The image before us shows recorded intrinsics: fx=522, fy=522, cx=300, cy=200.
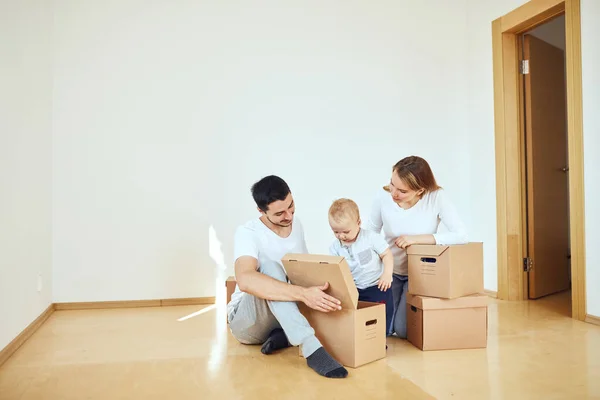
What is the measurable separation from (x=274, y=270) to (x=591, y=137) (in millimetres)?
2166

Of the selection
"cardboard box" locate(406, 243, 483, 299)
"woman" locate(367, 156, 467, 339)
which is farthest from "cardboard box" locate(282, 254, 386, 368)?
"woman" locate(367, 156, 467, 339)

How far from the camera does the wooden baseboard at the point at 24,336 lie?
2.45m

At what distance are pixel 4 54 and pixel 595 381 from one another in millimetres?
2985

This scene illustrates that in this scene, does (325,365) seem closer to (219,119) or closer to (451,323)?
(451,323)

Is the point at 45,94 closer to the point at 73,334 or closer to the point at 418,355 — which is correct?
the point at 73,334

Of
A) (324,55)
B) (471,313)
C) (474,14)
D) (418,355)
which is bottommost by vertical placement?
(418,355)

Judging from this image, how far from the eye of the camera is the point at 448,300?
254cm

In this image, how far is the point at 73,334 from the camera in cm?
299

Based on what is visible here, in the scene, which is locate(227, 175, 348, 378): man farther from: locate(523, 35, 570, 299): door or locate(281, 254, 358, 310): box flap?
locate(523, 35, 570, 299): door

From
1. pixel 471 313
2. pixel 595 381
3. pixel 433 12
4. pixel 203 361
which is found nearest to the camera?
pixel 595 381

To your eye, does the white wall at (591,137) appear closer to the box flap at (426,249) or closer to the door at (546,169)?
the door at (546,169)

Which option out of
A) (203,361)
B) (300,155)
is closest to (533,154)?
(300,155)

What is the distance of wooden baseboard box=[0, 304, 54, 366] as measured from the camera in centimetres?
245

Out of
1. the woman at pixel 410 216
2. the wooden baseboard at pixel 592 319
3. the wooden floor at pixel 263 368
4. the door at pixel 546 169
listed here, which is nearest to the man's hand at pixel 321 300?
the wooden floor at pixel 263 368
